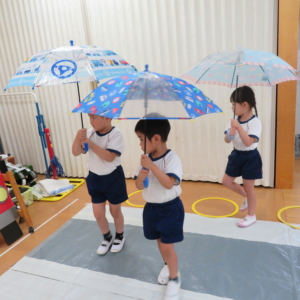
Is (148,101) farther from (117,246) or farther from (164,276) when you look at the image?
(117,246)

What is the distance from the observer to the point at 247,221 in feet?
7.95

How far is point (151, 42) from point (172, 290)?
272cm

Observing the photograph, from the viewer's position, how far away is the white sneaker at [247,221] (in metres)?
2.40

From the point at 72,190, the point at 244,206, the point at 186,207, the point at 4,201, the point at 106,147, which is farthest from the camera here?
the point at 72,190

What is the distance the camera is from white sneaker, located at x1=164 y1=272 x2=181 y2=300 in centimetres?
167

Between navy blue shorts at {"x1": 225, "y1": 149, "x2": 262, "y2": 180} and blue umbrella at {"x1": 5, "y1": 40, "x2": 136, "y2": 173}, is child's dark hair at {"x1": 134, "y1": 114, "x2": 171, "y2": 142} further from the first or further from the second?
navy blue shorts at {"x1": 225, "y1": 149, "x2": 262, "y2": 180}

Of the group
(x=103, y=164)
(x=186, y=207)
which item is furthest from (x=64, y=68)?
(x=186, y=207)

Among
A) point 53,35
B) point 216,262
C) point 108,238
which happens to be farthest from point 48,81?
point 53,35

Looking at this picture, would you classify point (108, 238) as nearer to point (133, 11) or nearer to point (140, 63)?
point (140, 63)

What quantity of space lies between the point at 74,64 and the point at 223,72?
4.01 ft

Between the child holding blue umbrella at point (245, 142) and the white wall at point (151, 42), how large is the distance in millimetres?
914

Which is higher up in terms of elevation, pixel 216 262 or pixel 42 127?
pixel 42 127

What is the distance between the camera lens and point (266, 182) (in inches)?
126

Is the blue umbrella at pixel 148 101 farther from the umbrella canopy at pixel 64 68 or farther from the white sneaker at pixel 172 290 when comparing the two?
the white sneaker at pixel 172 290
